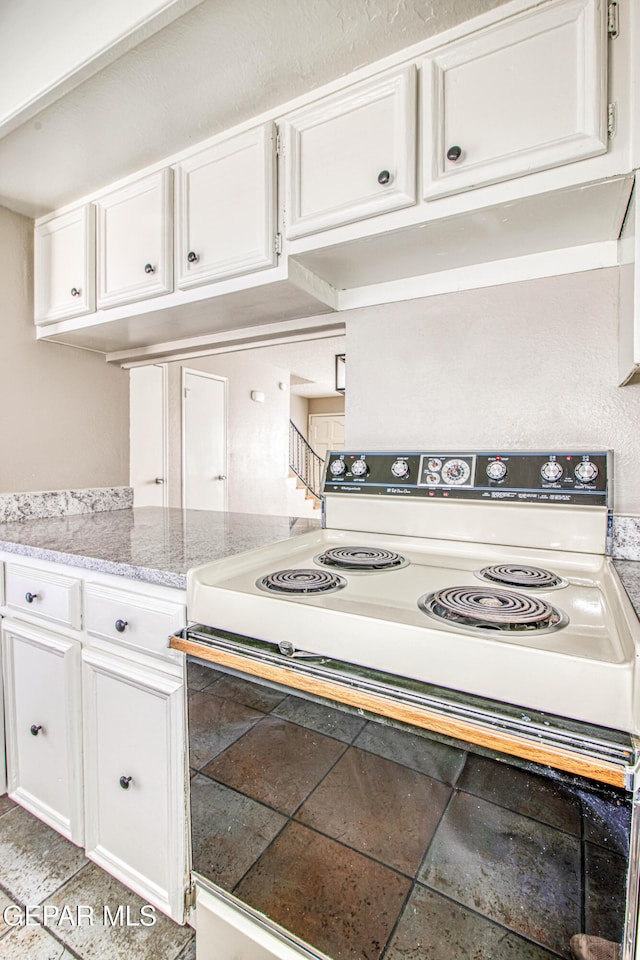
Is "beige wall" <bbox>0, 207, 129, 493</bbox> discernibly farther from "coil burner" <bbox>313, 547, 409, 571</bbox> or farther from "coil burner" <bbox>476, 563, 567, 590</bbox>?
"coil burner" <bbox>476, 563, 567, 590</bbox>

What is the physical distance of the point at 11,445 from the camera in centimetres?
184

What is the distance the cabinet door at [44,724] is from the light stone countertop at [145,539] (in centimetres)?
25

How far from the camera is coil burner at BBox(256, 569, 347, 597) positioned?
0.84 meters

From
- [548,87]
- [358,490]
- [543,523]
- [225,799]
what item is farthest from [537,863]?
[548,87]

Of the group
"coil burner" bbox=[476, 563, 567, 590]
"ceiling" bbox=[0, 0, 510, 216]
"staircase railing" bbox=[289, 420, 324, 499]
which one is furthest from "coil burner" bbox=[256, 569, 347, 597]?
"staircase railing" bbox=[289, 420, 324, 499]

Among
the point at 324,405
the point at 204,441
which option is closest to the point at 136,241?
the point at 204,441

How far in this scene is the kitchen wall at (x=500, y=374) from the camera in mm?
1179

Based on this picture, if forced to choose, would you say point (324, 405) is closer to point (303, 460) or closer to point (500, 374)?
point (303, 460)

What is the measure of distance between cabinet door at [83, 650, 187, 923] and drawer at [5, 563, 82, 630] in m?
0.13

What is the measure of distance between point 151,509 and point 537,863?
208cm

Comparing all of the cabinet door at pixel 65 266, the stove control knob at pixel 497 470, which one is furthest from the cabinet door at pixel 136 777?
the cabinet door at pixel 65 266

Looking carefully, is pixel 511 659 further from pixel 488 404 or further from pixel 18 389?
pixel 18 389

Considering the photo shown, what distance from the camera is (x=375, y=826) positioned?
67 centimetres

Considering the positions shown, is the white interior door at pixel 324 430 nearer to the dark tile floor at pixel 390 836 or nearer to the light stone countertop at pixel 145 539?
the light stone countertop at pixel 145 539
